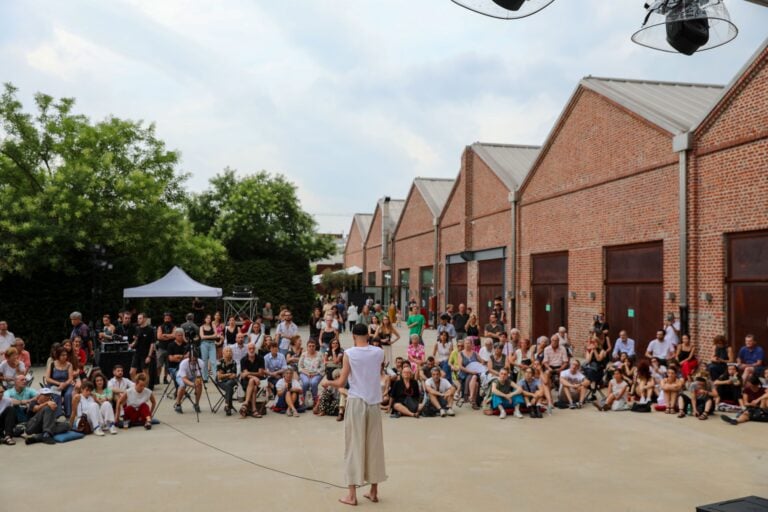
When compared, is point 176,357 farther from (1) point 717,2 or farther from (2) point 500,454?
(1) point 717,2

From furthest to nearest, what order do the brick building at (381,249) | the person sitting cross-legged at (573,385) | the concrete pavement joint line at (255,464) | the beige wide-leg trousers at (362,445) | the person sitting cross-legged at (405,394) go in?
the brick building at (381,249)
the person sitting cross-legged at (573,385)
the person sitting cross-legged at (405,394)
the concrete pavement joint line at (255,464)
the beige wide-leg trousers at (362,445)

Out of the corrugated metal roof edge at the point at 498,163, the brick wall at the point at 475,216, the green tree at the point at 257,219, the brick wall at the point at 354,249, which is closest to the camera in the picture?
the corrugated metal roof edge at the point at 498,163

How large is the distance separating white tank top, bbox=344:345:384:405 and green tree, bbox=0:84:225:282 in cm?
1365

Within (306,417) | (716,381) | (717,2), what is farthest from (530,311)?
(717,2)

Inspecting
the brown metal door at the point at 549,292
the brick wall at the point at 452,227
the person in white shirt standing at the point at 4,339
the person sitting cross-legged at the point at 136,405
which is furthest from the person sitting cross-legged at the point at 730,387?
the brick wall at the point at 452,227

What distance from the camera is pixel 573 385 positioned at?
12.3 meters

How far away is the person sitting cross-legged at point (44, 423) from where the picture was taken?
9.05 meters

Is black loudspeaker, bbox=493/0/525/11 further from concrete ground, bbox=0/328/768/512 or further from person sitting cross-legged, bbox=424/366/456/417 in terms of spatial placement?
person sitting cross-legged, bbox=424/366/456/417

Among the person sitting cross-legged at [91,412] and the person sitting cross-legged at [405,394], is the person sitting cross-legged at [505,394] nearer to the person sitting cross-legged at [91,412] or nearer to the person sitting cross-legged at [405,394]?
the person sitting cross-legged at [405,394]

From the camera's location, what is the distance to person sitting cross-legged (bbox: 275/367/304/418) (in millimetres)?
11453

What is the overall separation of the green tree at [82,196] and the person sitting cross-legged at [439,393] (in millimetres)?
11306

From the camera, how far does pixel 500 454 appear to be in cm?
841

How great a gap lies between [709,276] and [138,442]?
12.0m

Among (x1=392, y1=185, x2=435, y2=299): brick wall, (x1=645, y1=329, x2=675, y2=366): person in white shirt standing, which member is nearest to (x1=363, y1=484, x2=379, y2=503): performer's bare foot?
(x1=645, y1=329, x2=675, y2=366): person in white shirt standing
